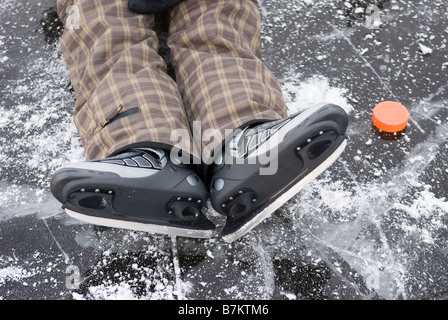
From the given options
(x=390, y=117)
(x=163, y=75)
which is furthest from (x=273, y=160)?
(x=390, y=117)

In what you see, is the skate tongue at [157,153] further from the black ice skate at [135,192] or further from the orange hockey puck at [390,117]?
the orange hockey puck at [390,117]

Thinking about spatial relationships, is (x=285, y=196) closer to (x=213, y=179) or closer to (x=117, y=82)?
(x=213, y=179)

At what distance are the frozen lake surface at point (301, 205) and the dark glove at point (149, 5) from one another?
0.34 meters

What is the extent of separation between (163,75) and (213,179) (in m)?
0.32

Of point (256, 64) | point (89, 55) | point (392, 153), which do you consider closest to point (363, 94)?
point (392, 153)

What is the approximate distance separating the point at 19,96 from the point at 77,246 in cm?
57

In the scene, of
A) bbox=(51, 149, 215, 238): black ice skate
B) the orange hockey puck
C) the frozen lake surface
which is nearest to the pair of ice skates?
bbox=(51, 149, 215, 238): black ice skate

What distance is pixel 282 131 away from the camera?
0.96m

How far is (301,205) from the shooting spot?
1.20 meters

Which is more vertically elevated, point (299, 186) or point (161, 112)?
point (161, 112)

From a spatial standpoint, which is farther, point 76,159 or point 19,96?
point 19,96

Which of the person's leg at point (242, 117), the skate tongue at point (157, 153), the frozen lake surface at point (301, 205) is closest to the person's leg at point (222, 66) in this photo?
the person's leg at point (242, 117)

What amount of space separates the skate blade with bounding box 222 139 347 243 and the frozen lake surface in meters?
0.05
